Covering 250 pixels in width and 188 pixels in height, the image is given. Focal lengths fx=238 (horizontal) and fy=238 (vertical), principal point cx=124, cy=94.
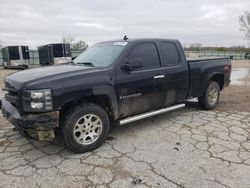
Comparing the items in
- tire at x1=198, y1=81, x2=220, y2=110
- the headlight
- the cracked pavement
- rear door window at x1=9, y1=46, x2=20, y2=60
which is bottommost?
the cracked pavement

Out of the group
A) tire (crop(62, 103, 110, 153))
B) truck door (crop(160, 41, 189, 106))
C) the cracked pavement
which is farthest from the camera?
truck door (crop(160, 41, 189, 106))

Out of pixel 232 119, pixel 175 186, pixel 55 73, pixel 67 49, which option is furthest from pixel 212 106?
pixel 67 49

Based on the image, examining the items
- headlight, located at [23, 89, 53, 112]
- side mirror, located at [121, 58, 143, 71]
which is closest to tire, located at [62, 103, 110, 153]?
headlight, located at [23, 89, 53, 112]

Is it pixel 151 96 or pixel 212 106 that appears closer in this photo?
pixel 151 96

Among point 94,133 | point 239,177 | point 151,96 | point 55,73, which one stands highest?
point 55,73

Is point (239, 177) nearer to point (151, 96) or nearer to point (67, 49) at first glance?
point (151, 96)

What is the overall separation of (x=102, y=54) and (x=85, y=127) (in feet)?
5.09

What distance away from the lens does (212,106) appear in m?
6.14

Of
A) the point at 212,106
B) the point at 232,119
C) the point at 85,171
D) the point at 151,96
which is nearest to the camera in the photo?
the point at 85,171

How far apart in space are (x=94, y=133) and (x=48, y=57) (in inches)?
785

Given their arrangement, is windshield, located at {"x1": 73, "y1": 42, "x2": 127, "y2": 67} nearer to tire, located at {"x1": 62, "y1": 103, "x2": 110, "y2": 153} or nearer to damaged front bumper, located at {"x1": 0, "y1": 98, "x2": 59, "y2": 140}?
tire, located at {"x1": 62, "y1": 103, "x2": 110, "y2": 153}

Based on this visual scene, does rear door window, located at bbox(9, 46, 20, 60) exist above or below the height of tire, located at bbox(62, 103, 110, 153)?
above

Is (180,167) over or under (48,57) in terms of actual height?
under

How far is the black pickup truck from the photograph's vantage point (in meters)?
3.31
